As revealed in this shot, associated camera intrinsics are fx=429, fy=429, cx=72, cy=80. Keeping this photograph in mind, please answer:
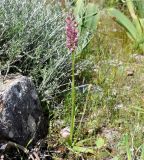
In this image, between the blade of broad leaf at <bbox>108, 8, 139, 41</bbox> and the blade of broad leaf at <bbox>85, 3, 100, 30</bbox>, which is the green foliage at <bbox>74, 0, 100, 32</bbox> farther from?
the blade of broad leaf at <bbox>108, 8, 139, 41</bbox>

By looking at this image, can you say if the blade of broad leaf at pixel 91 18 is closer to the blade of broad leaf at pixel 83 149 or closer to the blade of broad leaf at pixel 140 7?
the blade of broad leaf at pixel 140 7

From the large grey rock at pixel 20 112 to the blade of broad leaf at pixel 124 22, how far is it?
117 cm

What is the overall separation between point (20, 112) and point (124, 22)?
1377 millimetres

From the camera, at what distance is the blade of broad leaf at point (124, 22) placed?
124 inches

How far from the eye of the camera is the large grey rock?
2037mm

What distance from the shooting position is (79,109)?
250cm

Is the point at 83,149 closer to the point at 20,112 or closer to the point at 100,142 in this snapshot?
the point at 100,142

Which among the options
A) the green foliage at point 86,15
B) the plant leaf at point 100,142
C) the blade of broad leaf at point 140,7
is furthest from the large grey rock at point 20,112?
the blade of broad leaf at point 140,7

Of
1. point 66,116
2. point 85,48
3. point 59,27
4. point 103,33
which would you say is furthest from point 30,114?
point 103,33

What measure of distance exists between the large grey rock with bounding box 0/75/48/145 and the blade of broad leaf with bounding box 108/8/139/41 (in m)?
1.17

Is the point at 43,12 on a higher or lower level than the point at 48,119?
higher

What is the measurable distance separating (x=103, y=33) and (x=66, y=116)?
1.20 meters

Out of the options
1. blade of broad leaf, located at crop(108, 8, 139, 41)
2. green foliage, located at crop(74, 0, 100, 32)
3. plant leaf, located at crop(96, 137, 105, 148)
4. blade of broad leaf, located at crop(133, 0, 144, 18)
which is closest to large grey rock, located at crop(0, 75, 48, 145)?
plant leaf, located at crop(96, 137, 105, 148)

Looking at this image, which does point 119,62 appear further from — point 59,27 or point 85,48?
point 59,27
